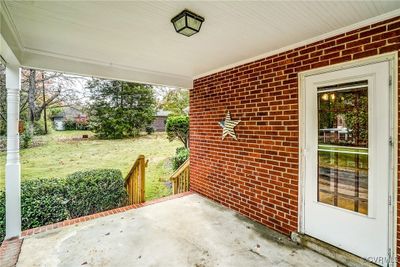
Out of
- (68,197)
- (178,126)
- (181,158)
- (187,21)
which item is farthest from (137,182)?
(178,126)

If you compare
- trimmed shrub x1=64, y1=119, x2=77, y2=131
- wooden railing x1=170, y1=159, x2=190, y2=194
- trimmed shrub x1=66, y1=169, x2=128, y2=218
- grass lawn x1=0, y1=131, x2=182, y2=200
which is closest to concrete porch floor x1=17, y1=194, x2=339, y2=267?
trimmed shrub x1=66, y1=169, x2=128, y2=218

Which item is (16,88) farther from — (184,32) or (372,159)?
(372,159)

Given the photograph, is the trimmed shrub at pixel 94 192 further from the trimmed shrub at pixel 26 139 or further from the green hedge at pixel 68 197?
the trimmed shrub at pixel 26 139

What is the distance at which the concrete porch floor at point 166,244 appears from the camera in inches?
98.1

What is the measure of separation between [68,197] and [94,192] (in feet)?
1.45

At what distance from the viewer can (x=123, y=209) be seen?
401 cm

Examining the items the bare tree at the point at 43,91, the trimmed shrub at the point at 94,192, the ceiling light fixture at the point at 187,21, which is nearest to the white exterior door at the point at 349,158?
the ceiling light fixture at the point at 187,21

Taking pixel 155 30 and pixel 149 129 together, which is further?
pixel 149 129

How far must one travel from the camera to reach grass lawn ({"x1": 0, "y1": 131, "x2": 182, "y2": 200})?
7648mm

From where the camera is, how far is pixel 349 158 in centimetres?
252

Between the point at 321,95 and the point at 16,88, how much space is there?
13.7 feet

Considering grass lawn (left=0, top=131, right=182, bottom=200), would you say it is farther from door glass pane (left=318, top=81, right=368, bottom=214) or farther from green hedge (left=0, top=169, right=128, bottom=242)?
door glass pane (left=318, top=81, right=368, bottom=214)

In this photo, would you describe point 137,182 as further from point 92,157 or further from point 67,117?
point 67,117

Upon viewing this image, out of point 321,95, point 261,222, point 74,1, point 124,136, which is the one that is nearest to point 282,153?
point 321,95
